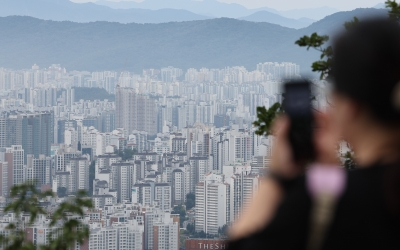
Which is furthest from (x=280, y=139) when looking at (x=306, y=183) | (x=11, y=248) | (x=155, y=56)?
(x=155, y=56)

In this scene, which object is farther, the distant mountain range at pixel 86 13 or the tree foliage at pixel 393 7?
the distant mountain range at pixel 86 13

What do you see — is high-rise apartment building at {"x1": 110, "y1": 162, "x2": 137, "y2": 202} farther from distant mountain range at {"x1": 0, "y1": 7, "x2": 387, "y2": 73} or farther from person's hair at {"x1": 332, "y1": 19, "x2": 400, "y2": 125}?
distant mountain range at {"x1": 0, "y1": 7, "x2": 387, "y2": 73}

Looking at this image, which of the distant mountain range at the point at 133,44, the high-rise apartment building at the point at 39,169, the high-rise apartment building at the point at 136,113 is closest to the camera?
the high-rise apartment building at the point at 39,169

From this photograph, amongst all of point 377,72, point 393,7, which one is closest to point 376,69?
point 377,72

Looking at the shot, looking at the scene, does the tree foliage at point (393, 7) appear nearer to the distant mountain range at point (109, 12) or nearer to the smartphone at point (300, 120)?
the smartphone at point (300, 120)

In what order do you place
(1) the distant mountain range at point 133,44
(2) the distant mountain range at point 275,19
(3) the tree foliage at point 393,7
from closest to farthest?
(3) the tree foliage at point 393,7 < (1) the distant mountain range at point 133,44 < (2) the distant mountain range at point 275,19

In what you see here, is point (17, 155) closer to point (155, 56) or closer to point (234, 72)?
point (234, 72)

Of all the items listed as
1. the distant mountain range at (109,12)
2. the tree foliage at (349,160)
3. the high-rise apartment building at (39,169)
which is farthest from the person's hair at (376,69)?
the distant mountain range at (109,12)

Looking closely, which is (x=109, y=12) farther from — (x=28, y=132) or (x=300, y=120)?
(x=300, y=120)
